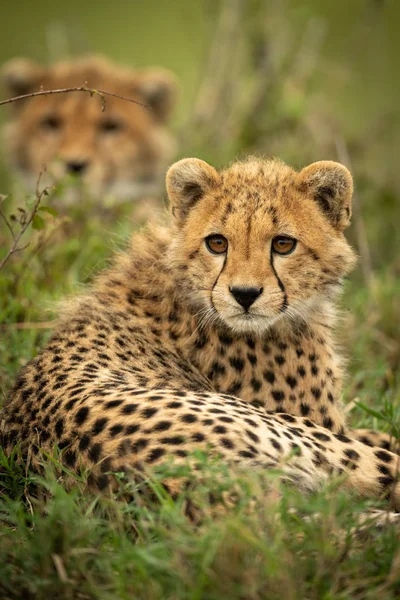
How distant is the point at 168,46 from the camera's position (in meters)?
11.6

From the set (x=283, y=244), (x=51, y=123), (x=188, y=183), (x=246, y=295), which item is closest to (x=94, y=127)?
(x=51, y=123)

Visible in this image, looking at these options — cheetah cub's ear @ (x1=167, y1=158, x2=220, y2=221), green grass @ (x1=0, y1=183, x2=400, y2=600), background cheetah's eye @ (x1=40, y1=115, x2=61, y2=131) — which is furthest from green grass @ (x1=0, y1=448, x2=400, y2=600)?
background cheetah's eye @ (x1=40, y1=115, x2=61, y2=131)

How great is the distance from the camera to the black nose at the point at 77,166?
664 centimetres

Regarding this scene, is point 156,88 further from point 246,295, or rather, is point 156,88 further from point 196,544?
point 196,544

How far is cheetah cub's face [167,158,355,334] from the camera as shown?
315cm

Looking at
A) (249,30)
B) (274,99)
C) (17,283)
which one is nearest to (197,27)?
(249,30)

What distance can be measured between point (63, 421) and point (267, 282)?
0.93 m

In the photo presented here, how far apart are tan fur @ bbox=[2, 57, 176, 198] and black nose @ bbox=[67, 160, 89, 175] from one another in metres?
0.02

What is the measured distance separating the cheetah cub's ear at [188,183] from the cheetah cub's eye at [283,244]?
1.34ft

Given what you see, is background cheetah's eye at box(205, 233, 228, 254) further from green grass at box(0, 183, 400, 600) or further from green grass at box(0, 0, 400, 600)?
green grass at box(0, 183, 400, 600)

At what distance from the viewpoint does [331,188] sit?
133 inches

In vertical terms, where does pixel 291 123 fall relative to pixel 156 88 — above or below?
below

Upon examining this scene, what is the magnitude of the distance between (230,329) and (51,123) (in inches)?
173

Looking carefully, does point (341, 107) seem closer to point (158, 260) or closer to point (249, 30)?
point (249, 30)
